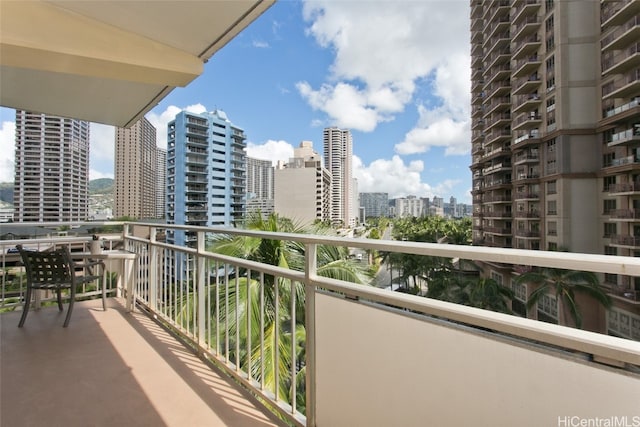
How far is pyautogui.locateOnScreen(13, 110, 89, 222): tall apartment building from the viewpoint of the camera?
19.8 ft

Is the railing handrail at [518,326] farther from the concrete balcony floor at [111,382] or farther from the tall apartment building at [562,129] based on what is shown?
the tall apartment building at [562,129]

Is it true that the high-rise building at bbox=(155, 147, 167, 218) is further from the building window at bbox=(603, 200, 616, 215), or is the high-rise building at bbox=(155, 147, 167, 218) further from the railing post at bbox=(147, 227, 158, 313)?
the building window at bbox=(603, 200, 616, 215)

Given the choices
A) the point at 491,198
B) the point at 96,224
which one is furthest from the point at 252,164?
the point at 96,224

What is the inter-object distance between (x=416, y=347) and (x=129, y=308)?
11.2ft

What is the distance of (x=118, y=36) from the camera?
2.16 meters

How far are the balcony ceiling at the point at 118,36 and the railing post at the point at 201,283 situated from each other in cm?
123

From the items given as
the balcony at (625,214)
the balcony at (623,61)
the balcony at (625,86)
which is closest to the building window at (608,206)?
the balcony at (625,214)

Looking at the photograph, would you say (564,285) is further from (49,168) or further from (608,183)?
(608,183)

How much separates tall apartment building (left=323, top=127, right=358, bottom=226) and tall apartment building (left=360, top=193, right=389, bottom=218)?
867cm

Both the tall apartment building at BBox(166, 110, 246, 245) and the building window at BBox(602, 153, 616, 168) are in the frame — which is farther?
the tall apartment building at BBox(166, 110, 246, 245)

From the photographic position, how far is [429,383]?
1044mm

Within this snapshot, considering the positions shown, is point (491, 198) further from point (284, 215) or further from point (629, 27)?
point (284, 215)

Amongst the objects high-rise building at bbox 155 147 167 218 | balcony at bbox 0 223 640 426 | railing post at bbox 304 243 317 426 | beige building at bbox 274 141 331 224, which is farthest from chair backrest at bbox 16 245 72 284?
beige building at bbox 274 141 331 224

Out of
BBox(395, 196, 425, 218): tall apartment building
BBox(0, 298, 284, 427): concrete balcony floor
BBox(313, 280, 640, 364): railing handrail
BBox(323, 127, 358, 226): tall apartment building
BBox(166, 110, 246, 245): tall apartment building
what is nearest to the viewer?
BBox(313, 280, 640, 364): railing handrail
